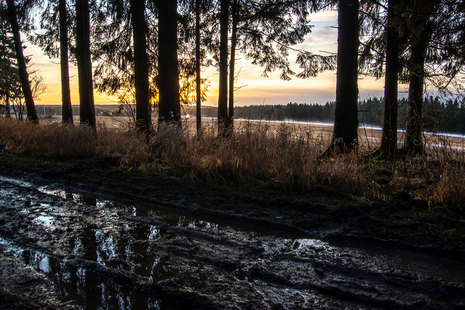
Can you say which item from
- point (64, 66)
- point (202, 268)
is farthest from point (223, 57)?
point (202, 268)

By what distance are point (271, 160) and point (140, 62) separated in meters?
6.98

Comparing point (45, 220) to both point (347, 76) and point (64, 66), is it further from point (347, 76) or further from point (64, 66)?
point (64, 66)

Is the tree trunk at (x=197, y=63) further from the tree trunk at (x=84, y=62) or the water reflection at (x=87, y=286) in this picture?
the water reflection at (x=87, y=286)

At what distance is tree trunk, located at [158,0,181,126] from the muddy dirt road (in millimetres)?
4913

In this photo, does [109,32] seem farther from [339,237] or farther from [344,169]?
[339,237]

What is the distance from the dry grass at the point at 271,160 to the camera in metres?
4.68

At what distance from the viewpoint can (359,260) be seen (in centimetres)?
269

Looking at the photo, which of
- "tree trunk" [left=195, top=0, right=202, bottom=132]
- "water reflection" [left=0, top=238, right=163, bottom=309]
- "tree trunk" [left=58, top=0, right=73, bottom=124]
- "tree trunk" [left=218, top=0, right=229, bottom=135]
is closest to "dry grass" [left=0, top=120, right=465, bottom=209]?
"water reflection" [left=0, top=238, right=163, bottom=309]

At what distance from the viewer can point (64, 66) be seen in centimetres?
1396

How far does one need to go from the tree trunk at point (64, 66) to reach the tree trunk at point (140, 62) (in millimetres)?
4720

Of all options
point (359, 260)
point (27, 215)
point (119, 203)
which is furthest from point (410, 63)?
point (27, 215)

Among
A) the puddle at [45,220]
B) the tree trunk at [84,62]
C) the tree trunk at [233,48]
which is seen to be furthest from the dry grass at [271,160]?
the tree trunk at [233,48]

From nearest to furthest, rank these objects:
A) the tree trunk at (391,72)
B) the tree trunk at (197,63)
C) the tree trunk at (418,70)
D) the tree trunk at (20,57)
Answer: the tree trunk at (418,70)
the tree trunk at (391,72)
the tree trunk at (20,57)
the tree trunk at (197,63)

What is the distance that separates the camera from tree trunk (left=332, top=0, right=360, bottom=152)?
7391 mm
